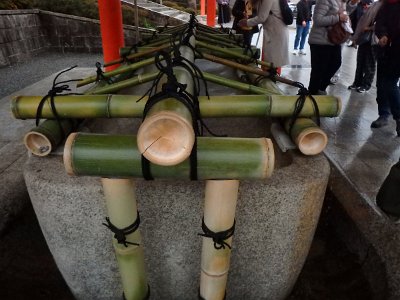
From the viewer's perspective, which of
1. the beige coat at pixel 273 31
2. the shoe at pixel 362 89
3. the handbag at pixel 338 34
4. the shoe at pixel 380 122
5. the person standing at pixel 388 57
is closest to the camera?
the person standing at pixel 388 57

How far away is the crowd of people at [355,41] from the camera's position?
3898 mm

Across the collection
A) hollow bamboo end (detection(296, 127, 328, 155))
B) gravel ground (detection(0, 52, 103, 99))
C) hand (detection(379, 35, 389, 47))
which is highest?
hand (detection(379, 35, 389, 47))

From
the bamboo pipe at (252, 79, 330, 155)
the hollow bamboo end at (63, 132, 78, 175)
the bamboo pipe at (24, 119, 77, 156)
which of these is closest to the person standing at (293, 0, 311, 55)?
the bamboo pipe at (252, 79, 330, 155)

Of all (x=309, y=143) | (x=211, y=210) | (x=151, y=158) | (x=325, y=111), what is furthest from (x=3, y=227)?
(x=325, y=111)

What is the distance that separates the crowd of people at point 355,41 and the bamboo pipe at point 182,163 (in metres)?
2.32

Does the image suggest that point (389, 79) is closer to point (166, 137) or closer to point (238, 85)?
point (238, 85)

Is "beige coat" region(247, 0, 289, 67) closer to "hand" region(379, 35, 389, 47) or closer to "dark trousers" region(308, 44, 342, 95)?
"dark trousers" region(308, 44, 342, 95)

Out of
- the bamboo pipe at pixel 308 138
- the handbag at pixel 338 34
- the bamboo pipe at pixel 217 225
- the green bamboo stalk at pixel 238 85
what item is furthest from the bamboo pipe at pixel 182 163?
the handbag at pixel 338 34

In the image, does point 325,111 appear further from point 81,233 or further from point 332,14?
point 332,14

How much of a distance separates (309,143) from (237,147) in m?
0.89

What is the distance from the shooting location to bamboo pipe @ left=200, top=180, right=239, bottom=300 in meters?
1.43

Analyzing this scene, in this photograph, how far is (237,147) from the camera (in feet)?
A: 4.09

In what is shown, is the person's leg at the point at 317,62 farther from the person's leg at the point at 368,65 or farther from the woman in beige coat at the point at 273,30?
the person's leg at the point at 368,65

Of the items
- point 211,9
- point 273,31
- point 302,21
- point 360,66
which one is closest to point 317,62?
point 273,31
